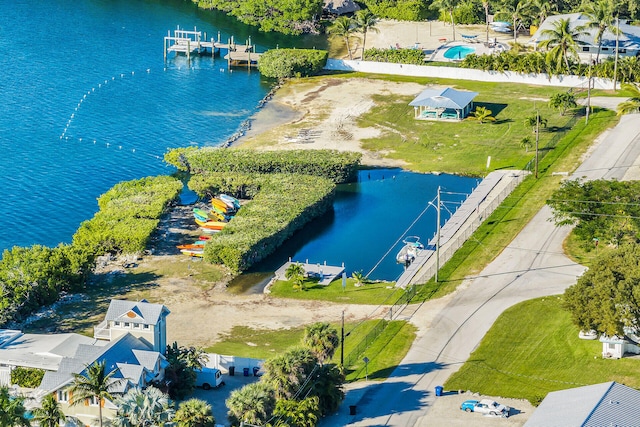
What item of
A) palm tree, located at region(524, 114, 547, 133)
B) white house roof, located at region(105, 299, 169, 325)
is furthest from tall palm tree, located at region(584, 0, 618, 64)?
white house roof, located at region(105, 299, 169, 325)

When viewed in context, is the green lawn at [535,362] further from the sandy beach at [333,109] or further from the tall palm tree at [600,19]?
the tall palm tree at [600,19]

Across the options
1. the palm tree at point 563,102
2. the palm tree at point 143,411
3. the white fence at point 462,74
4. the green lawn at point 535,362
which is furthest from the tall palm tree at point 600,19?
the palm tree at point 143,411

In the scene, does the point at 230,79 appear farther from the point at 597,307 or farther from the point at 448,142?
the point at 597,307

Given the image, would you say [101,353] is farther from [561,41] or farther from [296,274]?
[561,41]

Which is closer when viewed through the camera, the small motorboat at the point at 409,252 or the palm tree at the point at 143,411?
the palm tree at the point at 143,411

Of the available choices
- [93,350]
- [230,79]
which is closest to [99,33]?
[230,79]

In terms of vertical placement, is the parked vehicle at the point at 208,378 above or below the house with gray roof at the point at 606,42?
below
